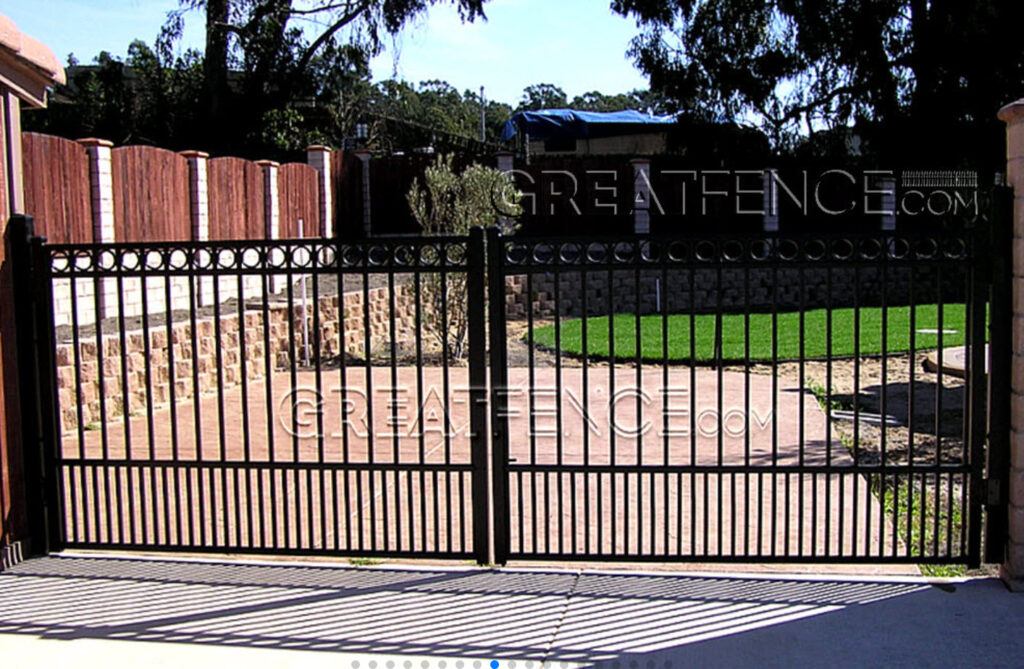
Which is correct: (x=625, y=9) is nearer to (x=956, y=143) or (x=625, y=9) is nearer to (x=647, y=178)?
(x=647, y=178)

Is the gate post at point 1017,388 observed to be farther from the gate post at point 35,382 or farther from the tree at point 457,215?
the tree at point 457,215

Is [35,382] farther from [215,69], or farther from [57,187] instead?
[215,69]

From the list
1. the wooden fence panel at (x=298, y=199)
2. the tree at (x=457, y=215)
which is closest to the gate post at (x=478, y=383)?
the tree at (x=457, y=215)

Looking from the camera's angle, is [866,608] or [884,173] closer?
[866,608]

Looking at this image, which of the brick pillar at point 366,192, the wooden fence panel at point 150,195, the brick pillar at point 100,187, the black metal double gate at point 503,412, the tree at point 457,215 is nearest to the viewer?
the black metal double gate at point 503,412

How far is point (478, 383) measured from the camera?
484 centimetres

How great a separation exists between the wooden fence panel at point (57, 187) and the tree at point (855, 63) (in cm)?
1401

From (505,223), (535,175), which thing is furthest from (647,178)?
(505,223)


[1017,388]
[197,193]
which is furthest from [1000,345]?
[197,193]

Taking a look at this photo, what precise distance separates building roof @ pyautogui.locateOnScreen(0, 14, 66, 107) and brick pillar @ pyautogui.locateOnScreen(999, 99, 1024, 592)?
448cm

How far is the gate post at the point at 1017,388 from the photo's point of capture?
4426mm

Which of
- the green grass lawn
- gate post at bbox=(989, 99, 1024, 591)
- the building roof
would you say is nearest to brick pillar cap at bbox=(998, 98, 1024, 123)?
gate post at bbox=(989, 99, 1024, 591)

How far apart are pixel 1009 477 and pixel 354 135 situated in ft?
91.7

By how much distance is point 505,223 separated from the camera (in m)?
16.9
